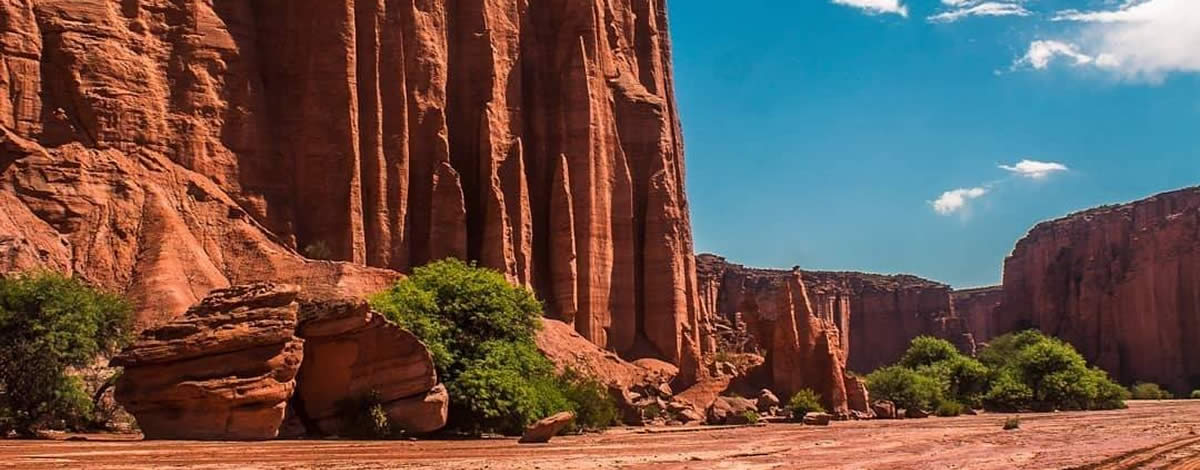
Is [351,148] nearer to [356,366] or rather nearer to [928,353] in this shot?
[356,366]

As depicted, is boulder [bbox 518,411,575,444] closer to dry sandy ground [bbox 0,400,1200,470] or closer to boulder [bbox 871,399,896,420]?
dry sandy ground [bbox 0,400,1200,470]

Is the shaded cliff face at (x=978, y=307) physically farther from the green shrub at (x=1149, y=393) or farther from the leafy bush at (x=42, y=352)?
the leafy bush at (x=42, y=352)

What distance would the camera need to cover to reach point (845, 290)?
13850 centimetres

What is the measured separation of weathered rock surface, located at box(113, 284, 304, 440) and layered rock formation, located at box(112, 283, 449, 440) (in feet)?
0.06

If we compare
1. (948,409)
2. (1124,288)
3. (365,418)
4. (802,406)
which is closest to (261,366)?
(365,418)

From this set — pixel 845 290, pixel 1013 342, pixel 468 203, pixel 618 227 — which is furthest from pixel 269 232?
pixel 845 290

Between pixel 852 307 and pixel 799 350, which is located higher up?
pixel 852 307

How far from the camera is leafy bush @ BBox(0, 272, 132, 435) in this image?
87.3 feet

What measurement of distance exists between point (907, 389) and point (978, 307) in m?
101

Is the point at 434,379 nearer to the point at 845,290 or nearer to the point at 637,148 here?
the point at 637,148

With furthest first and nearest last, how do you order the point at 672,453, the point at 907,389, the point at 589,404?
the point at 907,389
the point at 589,404
the point at 672,453

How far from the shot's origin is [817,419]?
139ft

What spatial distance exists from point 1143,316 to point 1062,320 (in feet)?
46.5

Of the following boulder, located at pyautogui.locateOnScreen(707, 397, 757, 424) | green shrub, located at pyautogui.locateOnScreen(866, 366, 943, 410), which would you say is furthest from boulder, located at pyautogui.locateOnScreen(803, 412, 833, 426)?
green shrub, located at pyautogui.locateOnScreen(866, 366, 943, 410)
